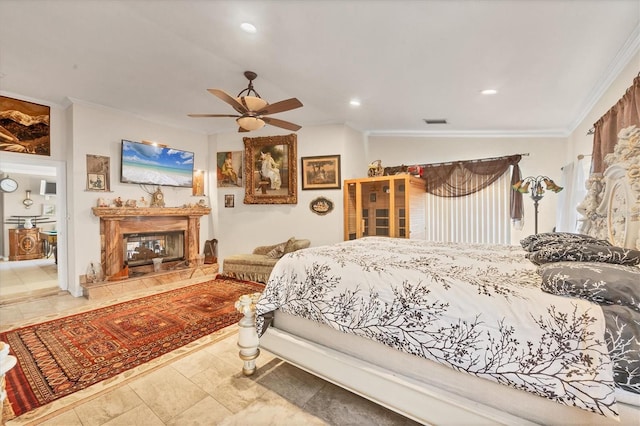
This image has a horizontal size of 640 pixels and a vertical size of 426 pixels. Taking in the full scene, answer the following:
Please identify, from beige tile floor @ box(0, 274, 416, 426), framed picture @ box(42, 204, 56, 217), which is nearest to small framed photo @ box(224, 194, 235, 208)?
beige tile floor @ box(0, 274, 416, 426)

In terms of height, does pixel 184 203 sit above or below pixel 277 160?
below

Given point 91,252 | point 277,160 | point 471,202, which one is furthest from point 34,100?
point 471,202

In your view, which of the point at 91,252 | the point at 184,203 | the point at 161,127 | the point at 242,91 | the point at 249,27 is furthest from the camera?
the point at 184,203

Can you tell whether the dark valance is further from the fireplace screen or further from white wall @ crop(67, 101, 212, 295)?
white wall @ crop(67, 101, 212, 295)

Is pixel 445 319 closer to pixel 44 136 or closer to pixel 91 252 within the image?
pixel 91 252

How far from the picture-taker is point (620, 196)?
202 cm

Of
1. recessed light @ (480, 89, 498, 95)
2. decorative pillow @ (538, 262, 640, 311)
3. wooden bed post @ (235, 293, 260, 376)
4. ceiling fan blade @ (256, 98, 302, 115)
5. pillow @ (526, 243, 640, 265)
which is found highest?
recessed light @ (480, 89, 498, 95)

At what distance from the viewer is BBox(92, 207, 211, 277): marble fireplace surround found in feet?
13.3

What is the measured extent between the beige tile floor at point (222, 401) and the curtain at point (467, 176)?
371 cm

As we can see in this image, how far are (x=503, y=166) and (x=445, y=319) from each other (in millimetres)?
3767

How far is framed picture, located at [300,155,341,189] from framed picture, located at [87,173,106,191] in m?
3.11

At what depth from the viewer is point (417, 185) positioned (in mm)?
4488

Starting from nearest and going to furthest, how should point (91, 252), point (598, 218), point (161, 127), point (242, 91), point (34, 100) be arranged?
point (598, 218), point (242, 91), point (34, 100), point (91, 252), point (161, 127)

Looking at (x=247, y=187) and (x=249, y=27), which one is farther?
(x=247, y=187)
